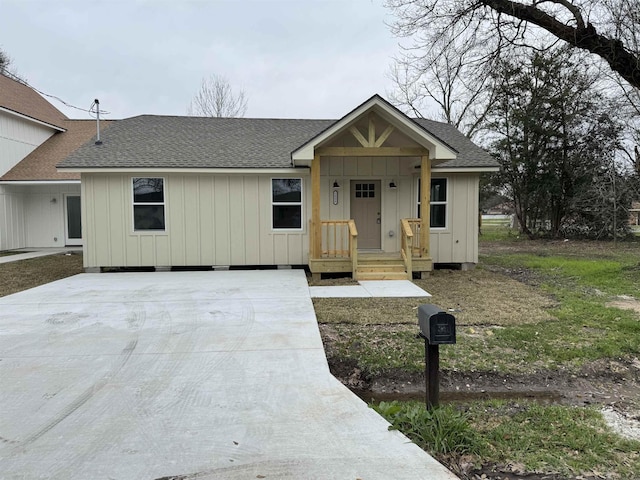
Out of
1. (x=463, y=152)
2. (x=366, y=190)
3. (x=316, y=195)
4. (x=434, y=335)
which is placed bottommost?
(x=434, y=335)

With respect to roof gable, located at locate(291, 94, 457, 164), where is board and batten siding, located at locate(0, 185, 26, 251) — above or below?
below

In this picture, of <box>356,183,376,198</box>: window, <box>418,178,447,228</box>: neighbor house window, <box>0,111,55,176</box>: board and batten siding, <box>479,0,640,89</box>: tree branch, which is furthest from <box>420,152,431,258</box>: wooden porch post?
<box>0,111,55,176</box>: board and batten siding

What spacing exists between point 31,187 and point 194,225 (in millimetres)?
9040

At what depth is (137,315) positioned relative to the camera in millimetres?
6309

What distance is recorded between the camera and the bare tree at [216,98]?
28859mm

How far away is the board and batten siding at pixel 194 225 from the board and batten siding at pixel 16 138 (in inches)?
297

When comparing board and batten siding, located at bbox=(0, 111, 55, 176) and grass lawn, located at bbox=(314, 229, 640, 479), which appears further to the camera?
board and batten siding, located at bbox=(0, 111, 55, 176)

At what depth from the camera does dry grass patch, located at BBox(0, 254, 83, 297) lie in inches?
350

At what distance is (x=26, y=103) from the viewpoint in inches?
692

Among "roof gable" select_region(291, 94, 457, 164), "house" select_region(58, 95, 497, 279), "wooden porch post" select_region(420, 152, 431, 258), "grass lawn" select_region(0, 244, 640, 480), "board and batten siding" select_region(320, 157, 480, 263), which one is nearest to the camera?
"grass lawn" select_region(0, 244, 640, 480)

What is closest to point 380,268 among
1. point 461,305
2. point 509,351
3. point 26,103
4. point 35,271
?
point 461,305

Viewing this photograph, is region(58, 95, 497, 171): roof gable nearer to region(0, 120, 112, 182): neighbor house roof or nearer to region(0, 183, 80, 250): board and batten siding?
region(0, 120, 112, 182): neighbor house roof

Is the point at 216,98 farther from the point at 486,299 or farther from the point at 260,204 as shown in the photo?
the point at 486,299

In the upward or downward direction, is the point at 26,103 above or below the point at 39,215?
above
